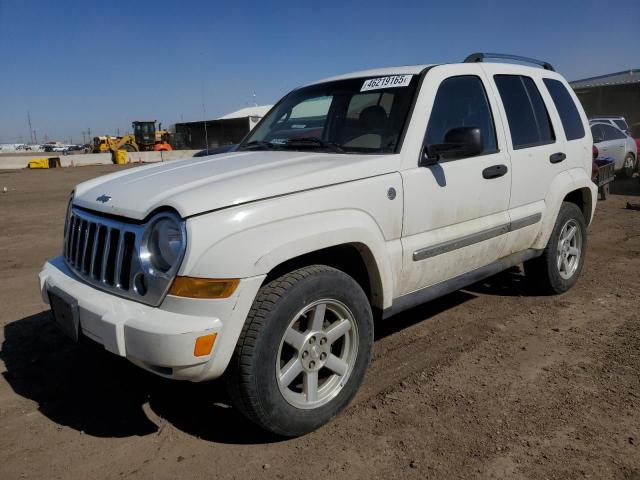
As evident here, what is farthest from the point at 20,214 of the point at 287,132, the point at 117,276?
the point at 117,276

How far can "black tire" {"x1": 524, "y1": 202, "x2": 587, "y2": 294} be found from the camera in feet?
14.8

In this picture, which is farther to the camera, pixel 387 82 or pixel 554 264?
pixel 554 264

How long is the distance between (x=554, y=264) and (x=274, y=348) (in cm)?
316

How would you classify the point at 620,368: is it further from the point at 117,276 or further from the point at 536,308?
the point at 117,276

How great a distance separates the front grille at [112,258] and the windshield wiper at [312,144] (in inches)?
55.2

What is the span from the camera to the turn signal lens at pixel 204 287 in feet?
7.50

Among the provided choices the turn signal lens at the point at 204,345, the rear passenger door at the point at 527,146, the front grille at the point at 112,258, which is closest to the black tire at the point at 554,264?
the rear passenger door at the point at 527,146

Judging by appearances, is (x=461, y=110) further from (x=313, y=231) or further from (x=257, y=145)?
(x=313, y=231)

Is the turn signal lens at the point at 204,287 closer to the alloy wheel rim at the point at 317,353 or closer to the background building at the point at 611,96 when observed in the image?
the alloy wheel rim at the point at 317,353

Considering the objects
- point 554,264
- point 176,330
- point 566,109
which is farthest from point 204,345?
point 566,109

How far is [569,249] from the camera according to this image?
4.85m

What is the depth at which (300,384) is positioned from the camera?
9.81 ft

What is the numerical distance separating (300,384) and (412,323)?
5.03 feet

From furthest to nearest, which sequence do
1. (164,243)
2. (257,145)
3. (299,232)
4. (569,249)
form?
1. (569,249)
2. (257,145)
3. (299,232)
4. (164,243)
